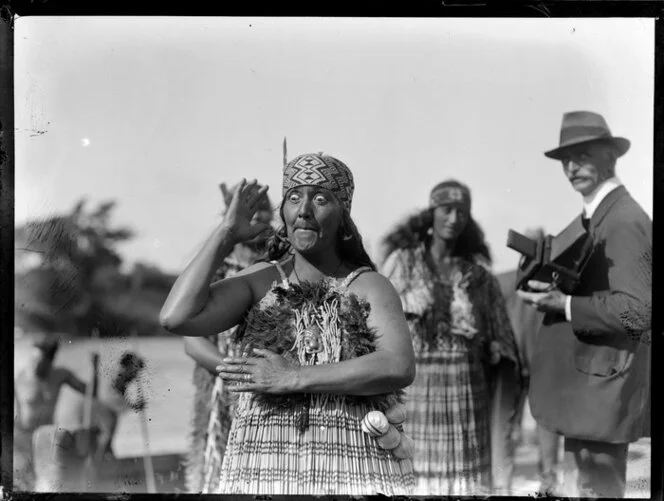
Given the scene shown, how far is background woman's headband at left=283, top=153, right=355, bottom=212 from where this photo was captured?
4434mm

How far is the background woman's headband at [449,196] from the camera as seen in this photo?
7.61m

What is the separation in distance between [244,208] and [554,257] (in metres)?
3.09

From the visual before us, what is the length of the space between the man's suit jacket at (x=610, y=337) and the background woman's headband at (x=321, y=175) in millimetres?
2633

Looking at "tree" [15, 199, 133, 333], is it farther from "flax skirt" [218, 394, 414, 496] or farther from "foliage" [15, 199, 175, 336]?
"flax skirt" [218, 394, 414, 496]

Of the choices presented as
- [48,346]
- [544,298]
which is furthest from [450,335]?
[48,346]

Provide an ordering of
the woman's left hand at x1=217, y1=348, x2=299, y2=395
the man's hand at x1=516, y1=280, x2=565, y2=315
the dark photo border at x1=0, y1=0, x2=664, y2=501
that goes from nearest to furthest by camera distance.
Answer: the woman's left hand at x1=217, y1=348, x2=299, y2=395 → the dark photo border at x1=0, y1=0, x2=664, y2=501 → the man's hand at x1=516, y1=280, x2=565, y2=315

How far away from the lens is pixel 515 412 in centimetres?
787

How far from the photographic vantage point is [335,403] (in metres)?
4.36

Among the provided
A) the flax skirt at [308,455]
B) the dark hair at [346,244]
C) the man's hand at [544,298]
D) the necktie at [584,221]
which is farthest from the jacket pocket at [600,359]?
the flax skirt at [308,455]

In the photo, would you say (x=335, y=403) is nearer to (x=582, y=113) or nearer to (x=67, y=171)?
(x=67, y=171)

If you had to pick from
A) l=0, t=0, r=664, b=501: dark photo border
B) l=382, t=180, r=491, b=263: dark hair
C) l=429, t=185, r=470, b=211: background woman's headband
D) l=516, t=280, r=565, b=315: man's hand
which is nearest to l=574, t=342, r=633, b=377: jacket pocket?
l=516, t=280, r=565, b=315: man's hand

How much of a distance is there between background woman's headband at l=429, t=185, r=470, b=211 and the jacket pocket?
1251 mm

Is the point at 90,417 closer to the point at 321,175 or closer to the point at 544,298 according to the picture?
the point at 544,298

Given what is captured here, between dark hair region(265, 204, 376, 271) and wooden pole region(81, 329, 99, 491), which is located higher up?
dark hair region(265, 204, 376, 271)
